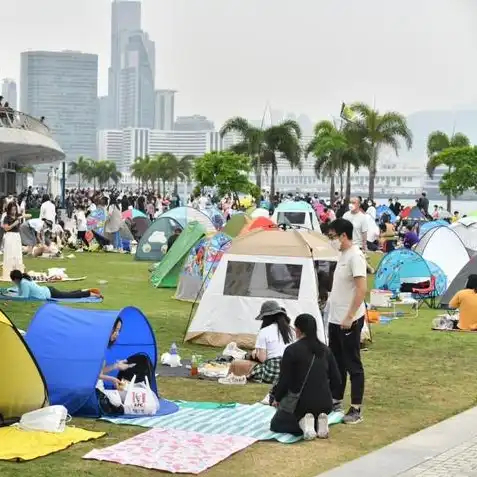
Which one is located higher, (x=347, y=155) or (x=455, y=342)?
(x=347, y=155)

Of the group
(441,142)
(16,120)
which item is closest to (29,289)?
(16,120)

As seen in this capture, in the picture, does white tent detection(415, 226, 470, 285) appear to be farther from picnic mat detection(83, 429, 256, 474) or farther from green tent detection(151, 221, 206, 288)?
picnic mat detection(83, 429, 256, 474)

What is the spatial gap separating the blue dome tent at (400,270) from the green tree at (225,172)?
92.7 feet

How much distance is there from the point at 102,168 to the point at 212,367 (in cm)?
14878

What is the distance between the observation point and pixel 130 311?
409 inches

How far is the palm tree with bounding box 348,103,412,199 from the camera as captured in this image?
58.3 meters

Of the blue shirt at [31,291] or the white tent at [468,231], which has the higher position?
the white tent at [468,231]

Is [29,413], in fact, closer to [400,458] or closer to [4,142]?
[400,458]

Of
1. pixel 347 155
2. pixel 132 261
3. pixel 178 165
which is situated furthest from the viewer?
pixel 178 165

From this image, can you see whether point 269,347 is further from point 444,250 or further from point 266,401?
point 444,250

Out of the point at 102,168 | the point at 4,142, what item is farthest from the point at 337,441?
the point at 102,168

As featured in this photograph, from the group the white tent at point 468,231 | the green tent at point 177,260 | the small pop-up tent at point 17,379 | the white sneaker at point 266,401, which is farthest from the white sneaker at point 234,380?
the white tent at point 468,231

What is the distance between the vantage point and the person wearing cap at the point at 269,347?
10.9 meters

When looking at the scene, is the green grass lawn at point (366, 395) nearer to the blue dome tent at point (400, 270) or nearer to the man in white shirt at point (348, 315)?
the man in white shirt at point (348, 315)
